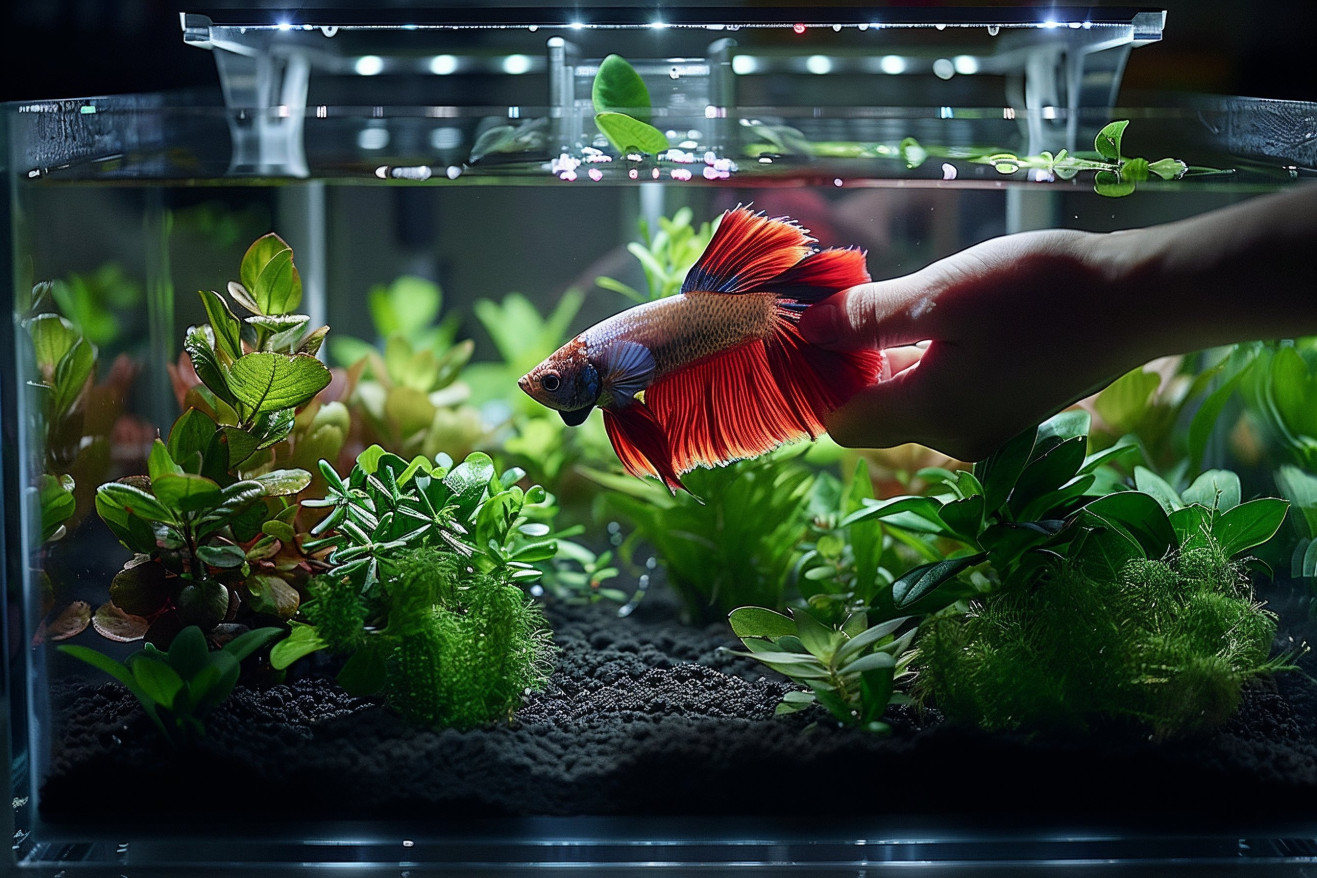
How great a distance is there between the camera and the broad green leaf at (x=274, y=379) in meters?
0.81

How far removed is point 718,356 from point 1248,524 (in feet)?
1.74

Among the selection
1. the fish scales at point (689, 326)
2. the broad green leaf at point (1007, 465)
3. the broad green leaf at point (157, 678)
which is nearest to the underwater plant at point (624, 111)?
the fish scales at point (689, 326)

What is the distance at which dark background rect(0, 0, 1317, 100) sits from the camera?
1.61 meters

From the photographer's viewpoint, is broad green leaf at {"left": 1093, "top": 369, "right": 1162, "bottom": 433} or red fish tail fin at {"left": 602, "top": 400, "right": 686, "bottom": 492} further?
broad green leaf at {"left": 1093, "top": 369, "right": 1162, "bottom": 433}

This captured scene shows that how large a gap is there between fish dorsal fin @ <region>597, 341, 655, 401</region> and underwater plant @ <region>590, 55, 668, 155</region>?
27cm

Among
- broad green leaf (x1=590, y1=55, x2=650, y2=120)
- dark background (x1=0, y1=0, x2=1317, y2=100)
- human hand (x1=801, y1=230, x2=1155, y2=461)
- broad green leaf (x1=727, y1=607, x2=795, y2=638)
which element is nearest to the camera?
human hand (x1=801, y1=230, x2=1155, y2=461)

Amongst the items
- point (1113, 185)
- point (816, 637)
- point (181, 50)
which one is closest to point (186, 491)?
point (816, 637)

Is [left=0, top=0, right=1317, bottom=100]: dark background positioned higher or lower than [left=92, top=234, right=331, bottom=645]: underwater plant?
higher

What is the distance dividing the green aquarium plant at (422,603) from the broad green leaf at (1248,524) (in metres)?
0.66

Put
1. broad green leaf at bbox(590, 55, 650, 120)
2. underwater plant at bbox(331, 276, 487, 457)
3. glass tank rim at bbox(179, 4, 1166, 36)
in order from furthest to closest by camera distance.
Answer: underwater plant at bbox(331, 276, 487, 457)
glass tank rim at bbox(179, 4, 1166, 36)
broad green leaf at bbox(590, 55, 650, 120)

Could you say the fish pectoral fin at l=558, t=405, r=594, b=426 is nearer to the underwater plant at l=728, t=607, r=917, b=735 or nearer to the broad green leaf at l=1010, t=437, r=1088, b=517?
the underwater plant at l=728, t=607, r=917, b=735

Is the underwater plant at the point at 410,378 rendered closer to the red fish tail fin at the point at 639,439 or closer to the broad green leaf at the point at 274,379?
the broad green leaf at the point at 274,379

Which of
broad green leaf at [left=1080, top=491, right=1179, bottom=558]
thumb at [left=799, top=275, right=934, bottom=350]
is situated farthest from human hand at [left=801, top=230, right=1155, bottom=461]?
broad green leaf at [left=1080, top=491, right=1179, bottom=558]

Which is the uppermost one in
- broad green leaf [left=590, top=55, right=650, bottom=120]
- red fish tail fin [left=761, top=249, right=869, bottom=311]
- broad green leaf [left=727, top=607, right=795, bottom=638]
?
broad green leaf [left=590, top=55, right=650, bottom=120]
